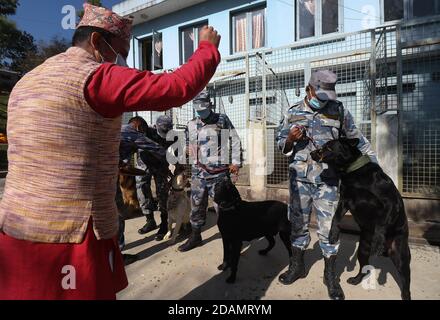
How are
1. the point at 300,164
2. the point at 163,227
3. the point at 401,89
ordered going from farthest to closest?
the point at 401,89, the point at 163,227, the point at 300,164

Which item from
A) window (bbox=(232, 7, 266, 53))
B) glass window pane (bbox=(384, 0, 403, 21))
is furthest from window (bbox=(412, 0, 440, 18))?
window (bbox=(232, 7, 266, 53))

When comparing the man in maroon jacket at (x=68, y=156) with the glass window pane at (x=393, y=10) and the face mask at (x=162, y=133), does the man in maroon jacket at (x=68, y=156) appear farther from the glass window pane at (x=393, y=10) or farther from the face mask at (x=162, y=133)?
the glass window pane at (x=393, y=10)

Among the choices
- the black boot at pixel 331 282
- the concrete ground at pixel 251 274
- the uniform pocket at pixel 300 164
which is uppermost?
the uniform pocket at pixel 300 164

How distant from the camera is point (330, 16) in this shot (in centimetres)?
796

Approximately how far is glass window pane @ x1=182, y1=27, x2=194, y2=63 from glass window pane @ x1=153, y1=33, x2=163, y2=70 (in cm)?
92

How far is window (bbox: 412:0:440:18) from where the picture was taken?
22.4ft

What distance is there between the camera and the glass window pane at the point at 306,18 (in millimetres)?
8211

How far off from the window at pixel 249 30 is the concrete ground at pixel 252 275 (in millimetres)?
6515

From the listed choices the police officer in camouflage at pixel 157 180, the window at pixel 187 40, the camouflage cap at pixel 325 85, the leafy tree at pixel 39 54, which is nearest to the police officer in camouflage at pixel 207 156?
the police officer in camouflage at pixel 157 180

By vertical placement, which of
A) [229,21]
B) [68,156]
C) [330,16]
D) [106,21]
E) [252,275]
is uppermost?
[229,21]

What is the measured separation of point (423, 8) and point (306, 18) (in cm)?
250

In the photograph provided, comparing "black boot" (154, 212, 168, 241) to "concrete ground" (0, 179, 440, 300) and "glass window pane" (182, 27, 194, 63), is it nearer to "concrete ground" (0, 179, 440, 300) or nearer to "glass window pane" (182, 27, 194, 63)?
"concrete ground" (0, 179, 440, 300)

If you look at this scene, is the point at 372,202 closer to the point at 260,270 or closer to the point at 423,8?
the point at 260,270

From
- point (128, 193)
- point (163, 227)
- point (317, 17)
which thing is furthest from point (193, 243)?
point (317, 17)
